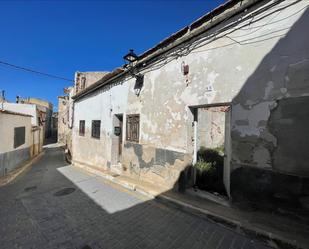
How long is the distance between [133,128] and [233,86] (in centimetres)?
375

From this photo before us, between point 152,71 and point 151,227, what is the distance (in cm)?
424

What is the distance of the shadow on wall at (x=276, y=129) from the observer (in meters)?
2.77

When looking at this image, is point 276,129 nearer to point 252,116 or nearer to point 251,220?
point 252,116

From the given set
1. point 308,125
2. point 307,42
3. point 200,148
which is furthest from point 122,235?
point 200,148

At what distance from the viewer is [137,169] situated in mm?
6047

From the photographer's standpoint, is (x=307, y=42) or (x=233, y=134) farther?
(x=233, y=134)

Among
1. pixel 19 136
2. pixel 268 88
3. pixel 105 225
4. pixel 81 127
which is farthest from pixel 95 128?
pixel 268 88

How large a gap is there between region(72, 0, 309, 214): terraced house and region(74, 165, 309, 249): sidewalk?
289mm

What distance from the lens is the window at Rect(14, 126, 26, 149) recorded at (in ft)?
33.6

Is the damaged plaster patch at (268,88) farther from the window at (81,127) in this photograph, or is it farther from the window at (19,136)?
the window at (19,136)

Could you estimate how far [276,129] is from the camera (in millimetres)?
3006

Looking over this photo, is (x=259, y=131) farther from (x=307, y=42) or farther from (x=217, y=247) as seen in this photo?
(x=217, y=247)

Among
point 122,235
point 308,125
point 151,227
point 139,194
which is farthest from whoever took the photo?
point 139,194

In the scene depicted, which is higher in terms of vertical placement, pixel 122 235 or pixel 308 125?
pixel 308 125
